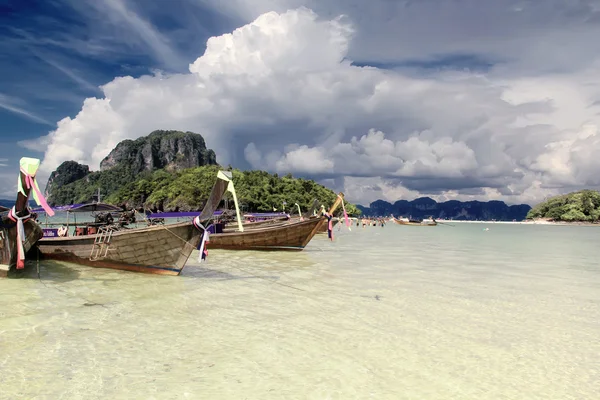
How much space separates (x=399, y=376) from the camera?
5020 millimetres

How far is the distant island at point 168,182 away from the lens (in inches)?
3915

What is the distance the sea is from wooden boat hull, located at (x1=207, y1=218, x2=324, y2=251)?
865 cm

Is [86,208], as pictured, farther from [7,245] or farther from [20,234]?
[20,234]

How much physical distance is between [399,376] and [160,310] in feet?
17.0

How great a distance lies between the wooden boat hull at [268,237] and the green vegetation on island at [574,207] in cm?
12848

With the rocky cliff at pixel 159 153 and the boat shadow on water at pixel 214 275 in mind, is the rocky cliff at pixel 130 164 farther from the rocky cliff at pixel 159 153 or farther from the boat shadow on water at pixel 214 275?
the boat shadow on water at pixel 214 275

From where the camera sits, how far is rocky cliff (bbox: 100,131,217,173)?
7057 inches

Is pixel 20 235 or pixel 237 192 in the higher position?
pixel 237 192

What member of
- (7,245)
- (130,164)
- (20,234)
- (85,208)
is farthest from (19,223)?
(130,164)

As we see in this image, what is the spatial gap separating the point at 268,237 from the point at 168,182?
104 metres

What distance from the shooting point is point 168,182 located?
11744cm

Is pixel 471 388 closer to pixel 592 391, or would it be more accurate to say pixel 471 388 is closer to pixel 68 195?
pixel 592 391

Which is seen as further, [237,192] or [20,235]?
[237,192]

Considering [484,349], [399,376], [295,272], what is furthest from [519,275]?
[399,376]
